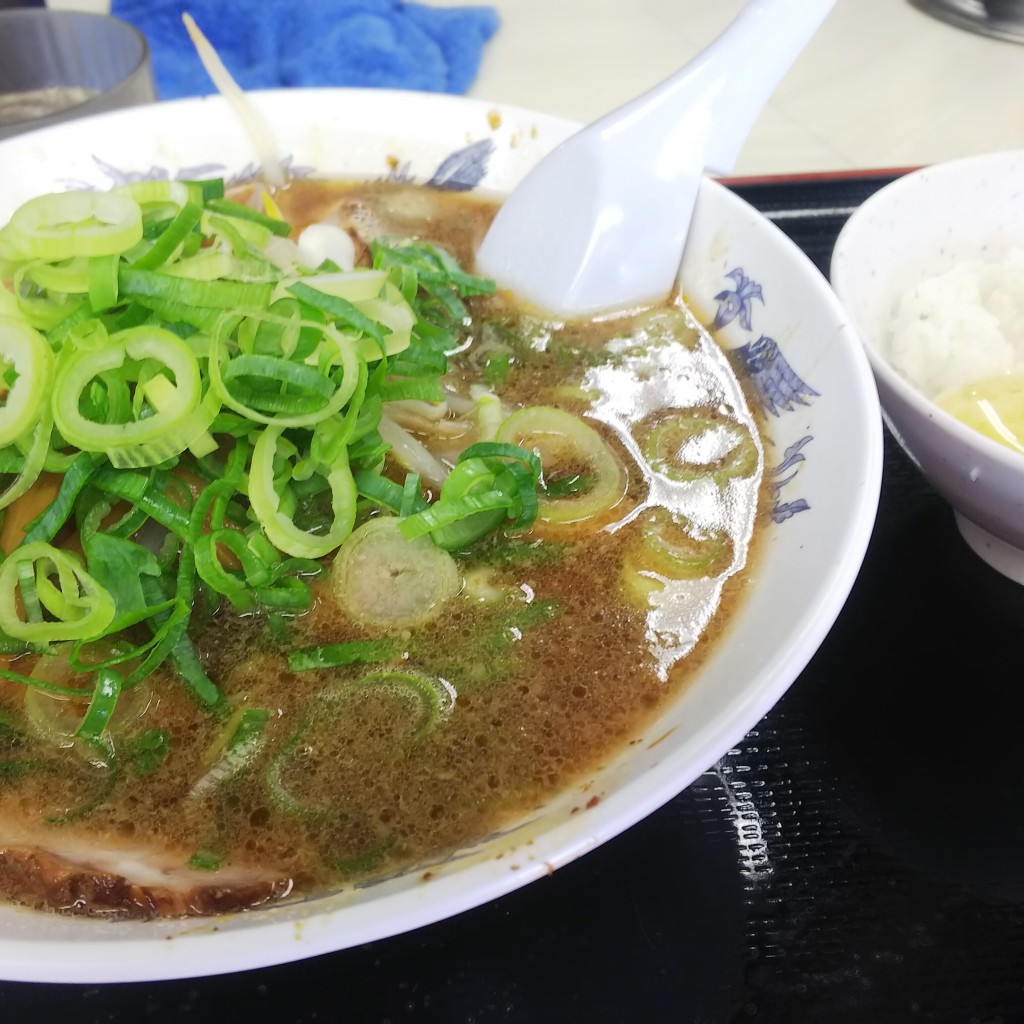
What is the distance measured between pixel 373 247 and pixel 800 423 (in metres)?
0.69

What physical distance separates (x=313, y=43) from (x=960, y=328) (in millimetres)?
1978

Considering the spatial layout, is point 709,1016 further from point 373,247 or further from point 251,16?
point 251,16

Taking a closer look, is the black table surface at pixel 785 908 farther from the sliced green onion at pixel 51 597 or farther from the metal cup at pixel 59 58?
the metal cup at pixel 59 58

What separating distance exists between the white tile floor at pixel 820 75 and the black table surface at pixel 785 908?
5.35ft

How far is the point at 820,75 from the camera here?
101 inches

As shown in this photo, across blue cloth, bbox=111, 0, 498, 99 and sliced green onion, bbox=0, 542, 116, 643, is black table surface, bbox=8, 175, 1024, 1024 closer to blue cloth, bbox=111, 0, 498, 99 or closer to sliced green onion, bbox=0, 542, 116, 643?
sliced green onion, bbox=0, 542, 116, 643

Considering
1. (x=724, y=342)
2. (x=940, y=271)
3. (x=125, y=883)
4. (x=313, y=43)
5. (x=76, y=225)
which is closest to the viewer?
Answer: (x=125, y=883)

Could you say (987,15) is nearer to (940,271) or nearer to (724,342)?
(940,271)

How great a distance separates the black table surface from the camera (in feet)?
2.45

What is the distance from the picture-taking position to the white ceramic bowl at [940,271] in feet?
3.09

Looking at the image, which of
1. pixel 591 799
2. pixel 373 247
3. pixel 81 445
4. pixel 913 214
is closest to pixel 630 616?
pixel 591 799

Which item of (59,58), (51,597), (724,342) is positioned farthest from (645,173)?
(59,58)

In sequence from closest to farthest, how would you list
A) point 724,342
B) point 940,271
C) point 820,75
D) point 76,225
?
point 76,225 → point 724,342 → point 940,271 → point 820,75

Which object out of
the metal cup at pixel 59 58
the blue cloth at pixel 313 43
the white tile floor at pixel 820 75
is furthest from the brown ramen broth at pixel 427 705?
the blue cloth at pixel 313 43
